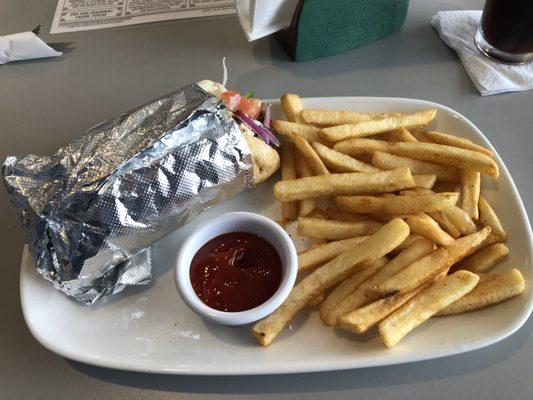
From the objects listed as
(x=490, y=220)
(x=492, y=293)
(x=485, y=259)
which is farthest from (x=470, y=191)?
(x=492, y=293)

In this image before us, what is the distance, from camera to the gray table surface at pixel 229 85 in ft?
4.02

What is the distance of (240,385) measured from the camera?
1.23 metres

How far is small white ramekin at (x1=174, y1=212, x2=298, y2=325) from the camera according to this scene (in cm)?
117

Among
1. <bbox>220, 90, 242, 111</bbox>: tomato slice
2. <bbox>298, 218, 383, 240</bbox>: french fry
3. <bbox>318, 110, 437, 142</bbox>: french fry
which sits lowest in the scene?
<bbox>298, 218, 383, 240</bbox>: french fry

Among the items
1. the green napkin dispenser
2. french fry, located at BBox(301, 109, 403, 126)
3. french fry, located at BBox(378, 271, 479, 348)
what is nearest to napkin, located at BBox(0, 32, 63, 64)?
the green napkin dispenser

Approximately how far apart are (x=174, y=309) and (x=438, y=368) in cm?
71

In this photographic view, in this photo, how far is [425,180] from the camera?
4.64 feet

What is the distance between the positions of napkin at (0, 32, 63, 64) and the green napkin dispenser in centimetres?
105

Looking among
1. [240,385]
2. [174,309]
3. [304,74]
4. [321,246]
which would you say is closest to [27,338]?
[174,309]

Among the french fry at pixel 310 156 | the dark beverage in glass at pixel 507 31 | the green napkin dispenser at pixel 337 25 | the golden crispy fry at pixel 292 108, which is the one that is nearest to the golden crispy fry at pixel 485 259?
the french fry at pixel 310 156

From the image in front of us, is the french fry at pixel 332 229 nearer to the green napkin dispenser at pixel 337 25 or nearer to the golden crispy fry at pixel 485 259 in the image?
the golden crispy fry at pixel 485 259

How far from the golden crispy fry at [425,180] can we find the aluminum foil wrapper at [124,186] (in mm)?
493

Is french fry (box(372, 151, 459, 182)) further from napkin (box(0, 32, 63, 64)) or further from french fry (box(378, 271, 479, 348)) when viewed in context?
napkin (box(0, 32, 63, 64))

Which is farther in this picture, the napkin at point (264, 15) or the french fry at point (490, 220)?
the napkin at point (264, 15)
